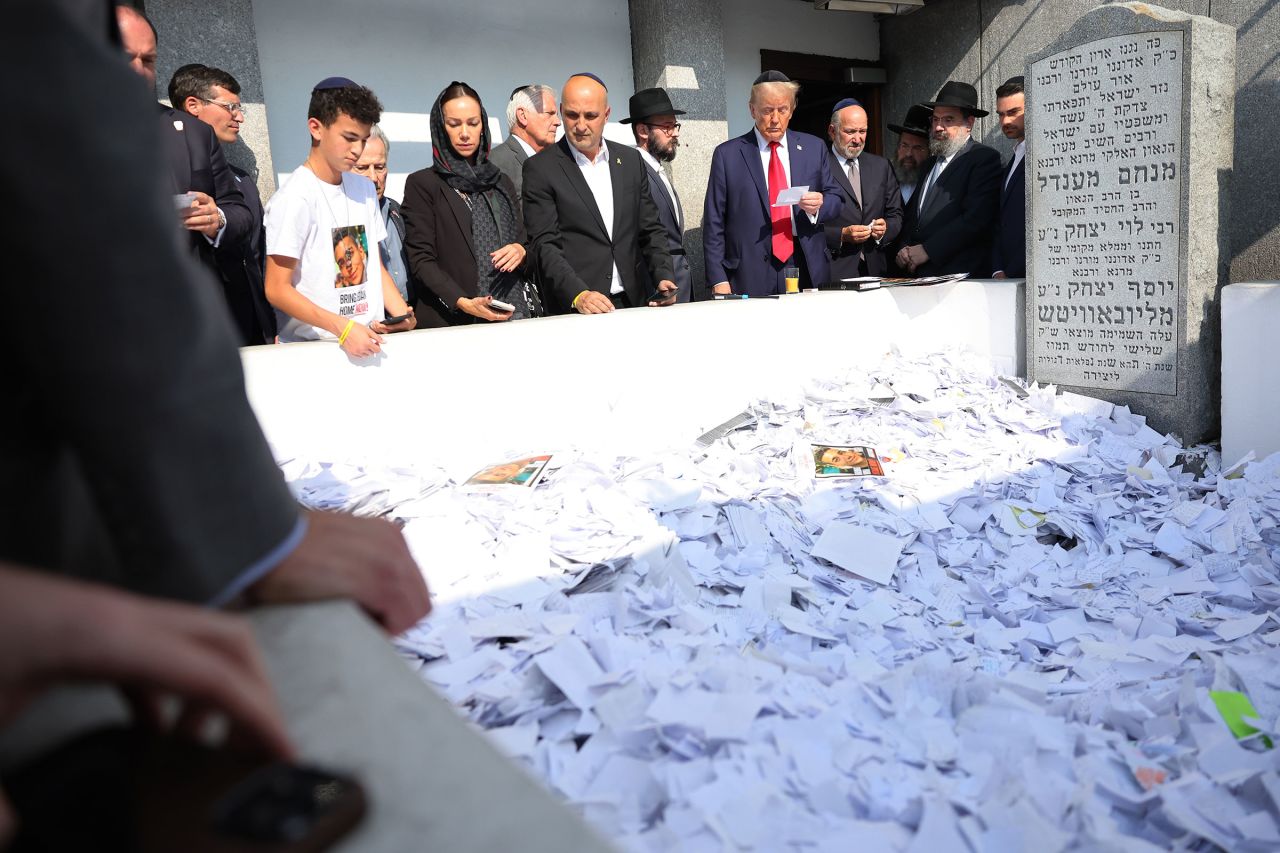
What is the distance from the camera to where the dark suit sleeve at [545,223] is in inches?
194

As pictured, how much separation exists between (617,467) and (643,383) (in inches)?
34.3

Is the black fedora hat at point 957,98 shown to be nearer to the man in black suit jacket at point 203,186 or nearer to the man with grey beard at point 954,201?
the man with grey beard at point 954,201

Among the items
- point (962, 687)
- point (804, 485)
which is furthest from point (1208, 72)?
point (962, 687)

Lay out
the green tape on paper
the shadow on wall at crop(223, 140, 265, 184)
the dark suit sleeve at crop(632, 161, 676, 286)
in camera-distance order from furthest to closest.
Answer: the shadow on wall at crop(223, 140, 265, 184) → the dark suit sleeve at crop(632, 161, 676, 286) → the green tape on paper

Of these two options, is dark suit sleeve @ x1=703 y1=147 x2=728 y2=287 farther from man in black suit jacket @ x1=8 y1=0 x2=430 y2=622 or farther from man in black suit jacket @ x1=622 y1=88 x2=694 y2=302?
man in black suit jacket @ x1=8 y1=0 x2=430 y2=622

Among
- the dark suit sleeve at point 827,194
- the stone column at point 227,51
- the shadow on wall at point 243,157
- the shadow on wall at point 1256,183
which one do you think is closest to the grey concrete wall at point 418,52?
the stone column at point 227,51

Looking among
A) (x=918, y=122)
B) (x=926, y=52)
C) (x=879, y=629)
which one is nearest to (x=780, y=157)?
(x=918, y=122)

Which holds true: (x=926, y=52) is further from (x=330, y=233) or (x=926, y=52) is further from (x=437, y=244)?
(x=330, y=233)

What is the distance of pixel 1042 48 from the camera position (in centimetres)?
699

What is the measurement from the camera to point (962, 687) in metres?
2.21

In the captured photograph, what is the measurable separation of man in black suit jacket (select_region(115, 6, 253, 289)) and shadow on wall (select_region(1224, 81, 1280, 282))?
802cm

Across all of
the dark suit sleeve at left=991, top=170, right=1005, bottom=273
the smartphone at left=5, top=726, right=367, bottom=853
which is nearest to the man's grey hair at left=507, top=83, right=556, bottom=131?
the dark suit sleeve at left=991, top=170, right=1005, bottom=273

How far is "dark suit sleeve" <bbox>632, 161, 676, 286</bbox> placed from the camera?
17.6 ft

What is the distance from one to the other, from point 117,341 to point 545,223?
177 inches
